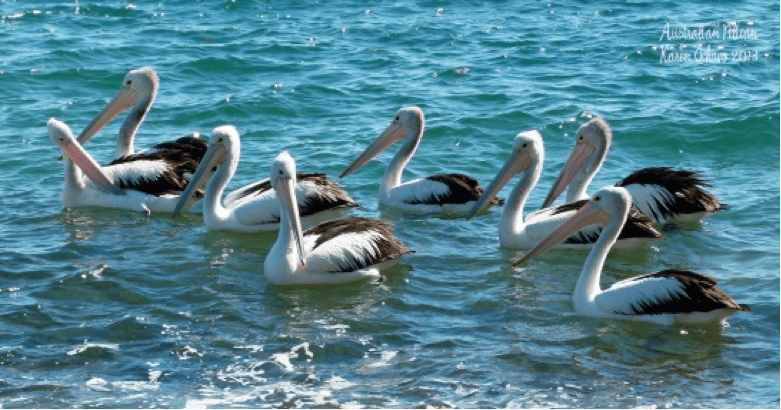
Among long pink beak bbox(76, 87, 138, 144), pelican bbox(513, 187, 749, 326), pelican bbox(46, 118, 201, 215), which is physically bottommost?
pelican bbox(513, 187, 749, 326)

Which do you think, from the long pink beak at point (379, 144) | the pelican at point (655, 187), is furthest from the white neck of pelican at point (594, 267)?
the long pink beak at point (379, 144)

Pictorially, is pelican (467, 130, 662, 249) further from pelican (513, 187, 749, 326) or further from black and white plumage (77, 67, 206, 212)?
black and white plumage (77, 67, 206, 212)

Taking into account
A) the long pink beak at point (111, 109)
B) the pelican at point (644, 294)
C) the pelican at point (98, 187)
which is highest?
the long pink beak at point (111, 109)

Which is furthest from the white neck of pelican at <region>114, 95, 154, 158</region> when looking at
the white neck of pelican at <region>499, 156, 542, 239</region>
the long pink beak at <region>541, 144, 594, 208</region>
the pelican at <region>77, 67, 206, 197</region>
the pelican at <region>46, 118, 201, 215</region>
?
the long pink beak at <region>541, 144, 594, 208</region>

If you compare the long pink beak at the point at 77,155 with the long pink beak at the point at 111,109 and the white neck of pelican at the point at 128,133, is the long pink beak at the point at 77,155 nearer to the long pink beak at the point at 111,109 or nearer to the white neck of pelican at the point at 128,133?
the white neck of pelican at the point at 128,133

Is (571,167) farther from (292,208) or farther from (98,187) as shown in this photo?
(98,187)

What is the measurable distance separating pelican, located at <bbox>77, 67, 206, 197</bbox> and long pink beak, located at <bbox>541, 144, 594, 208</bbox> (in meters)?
2.64

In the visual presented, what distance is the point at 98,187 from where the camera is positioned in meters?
8.70

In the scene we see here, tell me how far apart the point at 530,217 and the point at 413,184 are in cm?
116

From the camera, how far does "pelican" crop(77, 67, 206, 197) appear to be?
28.4 feet

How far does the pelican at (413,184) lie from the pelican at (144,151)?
3.88ft

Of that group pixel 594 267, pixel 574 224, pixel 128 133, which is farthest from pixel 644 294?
pixel 128 133

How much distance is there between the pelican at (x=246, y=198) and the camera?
8070 mm

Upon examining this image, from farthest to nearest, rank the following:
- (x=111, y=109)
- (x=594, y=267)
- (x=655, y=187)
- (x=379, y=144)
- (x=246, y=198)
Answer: (x=111, y=109), (x=379, y=144), (x=246, y=198), (x=655, y=187), (x=594, y=267)
